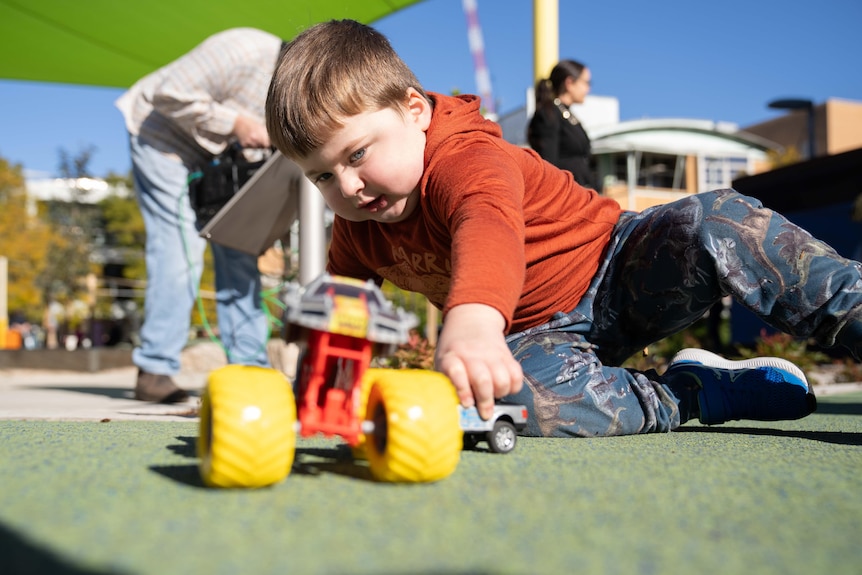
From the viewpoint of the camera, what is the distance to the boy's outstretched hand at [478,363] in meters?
1.24

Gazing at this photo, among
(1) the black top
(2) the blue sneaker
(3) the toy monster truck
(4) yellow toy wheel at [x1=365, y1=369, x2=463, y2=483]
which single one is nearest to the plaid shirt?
(1) the black top

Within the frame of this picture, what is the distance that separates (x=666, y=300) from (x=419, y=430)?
1.25 m

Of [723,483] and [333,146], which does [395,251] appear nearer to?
[333,146]

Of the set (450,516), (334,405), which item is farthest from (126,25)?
(450,516)

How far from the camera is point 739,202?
6.45ft

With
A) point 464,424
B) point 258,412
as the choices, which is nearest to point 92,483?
point 258,412

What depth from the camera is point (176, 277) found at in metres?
3.56

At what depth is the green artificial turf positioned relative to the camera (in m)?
0.79

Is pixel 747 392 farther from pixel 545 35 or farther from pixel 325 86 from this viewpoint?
pixel 545 35

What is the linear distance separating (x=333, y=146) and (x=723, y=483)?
3.48 feet

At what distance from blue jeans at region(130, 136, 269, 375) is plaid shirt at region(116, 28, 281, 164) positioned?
10 cm

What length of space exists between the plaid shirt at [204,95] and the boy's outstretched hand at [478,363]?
246 centimetres

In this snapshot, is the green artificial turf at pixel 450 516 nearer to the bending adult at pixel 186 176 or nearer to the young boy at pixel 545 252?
the young boy at pixel 545 252

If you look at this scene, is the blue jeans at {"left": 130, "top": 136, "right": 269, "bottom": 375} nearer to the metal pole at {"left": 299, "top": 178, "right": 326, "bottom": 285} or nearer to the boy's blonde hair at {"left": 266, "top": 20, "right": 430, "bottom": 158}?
the metal pole at {"left": 299, "top": 178, "right": 326, "bottom": 285}
